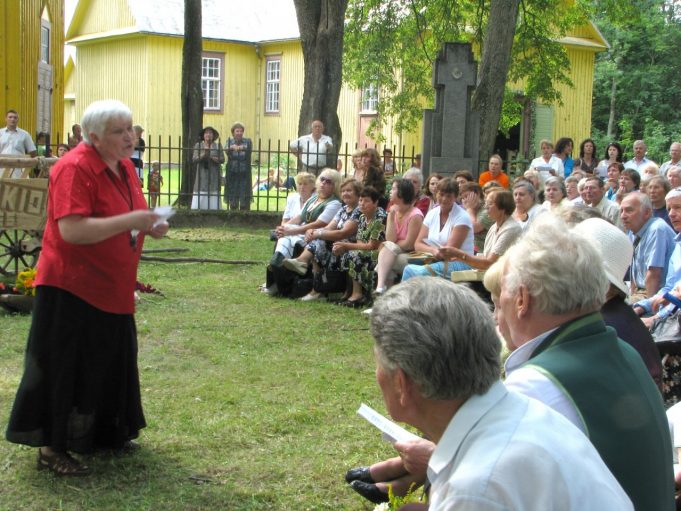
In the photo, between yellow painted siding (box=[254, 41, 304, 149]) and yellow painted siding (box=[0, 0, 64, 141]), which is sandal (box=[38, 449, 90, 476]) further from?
yellow painted siding (box=[254, 41, 304, 149])

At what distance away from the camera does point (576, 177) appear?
11977 mm

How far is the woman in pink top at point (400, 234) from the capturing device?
9680mm

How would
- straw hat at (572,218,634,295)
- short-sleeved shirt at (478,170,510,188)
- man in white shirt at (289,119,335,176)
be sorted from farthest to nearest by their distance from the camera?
man in white shirt at (289,119,335,176), short-sleeved shirt at (478,170,510,188), straw hat at (572,218,634,295)

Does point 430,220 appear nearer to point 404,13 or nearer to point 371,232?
point 371,232

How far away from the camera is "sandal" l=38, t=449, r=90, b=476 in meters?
4.79

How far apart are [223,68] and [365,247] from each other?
2989 cm

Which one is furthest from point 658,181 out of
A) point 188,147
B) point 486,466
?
point 188,147

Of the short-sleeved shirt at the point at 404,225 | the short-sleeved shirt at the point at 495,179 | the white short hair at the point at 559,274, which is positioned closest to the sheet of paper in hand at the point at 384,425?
the white short hair at the point at 559,274

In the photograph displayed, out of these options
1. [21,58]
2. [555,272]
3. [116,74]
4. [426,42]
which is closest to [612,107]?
[426,42]

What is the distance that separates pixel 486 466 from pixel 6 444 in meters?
4.00

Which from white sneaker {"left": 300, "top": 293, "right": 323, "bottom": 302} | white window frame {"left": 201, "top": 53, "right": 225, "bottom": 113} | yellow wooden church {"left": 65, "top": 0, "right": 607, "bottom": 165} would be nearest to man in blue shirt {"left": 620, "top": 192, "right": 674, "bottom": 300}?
white sneaker {"left": 300, "top": 293, "right": 323, "bottom": 302}

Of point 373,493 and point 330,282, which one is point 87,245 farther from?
point 330,282

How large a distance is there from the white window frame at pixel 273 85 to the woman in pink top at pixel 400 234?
29.2 m

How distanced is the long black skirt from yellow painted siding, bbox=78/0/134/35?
33817 millimetres
